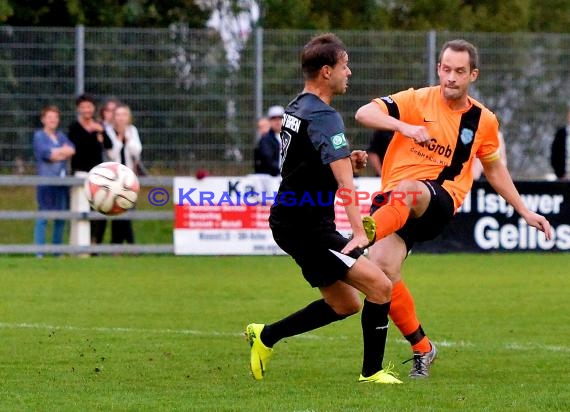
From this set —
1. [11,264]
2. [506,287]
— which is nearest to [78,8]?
[11,264]

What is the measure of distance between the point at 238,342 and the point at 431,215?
2259mm

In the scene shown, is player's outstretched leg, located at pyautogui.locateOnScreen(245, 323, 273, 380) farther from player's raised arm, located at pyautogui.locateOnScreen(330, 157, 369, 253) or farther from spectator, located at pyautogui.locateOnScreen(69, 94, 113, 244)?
spectator, located at pyautogui.locateOnScreen(69, 94, 113, 244)

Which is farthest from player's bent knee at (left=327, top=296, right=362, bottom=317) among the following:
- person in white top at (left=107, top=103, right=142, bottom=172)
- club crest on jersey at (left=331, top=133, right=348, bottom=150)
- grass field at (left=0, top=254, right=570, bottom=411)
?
person in white top at (left=107, top=103, right=142, bottom=172)

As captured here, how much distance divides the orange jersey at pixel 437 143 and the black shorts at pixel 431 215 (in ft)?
0.25

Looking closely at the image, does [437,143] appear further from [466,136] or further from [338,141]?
[338,141]

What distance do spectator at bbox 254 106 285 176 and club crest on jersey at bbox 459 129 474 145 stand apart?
947 cm

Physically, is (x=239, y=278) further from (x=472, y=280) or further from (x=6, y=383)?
(x=6, y=383)

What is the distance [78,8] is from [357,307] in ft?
55.0

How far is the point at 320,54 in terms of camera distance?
24.9ft

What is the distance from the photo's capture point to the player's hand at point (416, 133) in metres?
7.54

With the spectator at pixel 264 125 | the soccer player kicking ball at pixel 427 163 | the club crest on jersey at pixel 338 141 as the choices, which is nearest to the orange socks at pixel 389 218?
the soccer player kicking ball at pixel 427 163

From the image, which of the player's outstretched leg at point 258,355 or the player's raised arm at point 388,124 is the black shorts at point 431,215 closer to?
the player's raised arm at point 388,124

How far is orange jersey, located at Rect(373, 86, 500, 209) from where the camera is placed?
8188 millimetres

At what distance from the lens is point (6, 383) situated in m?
7.65
